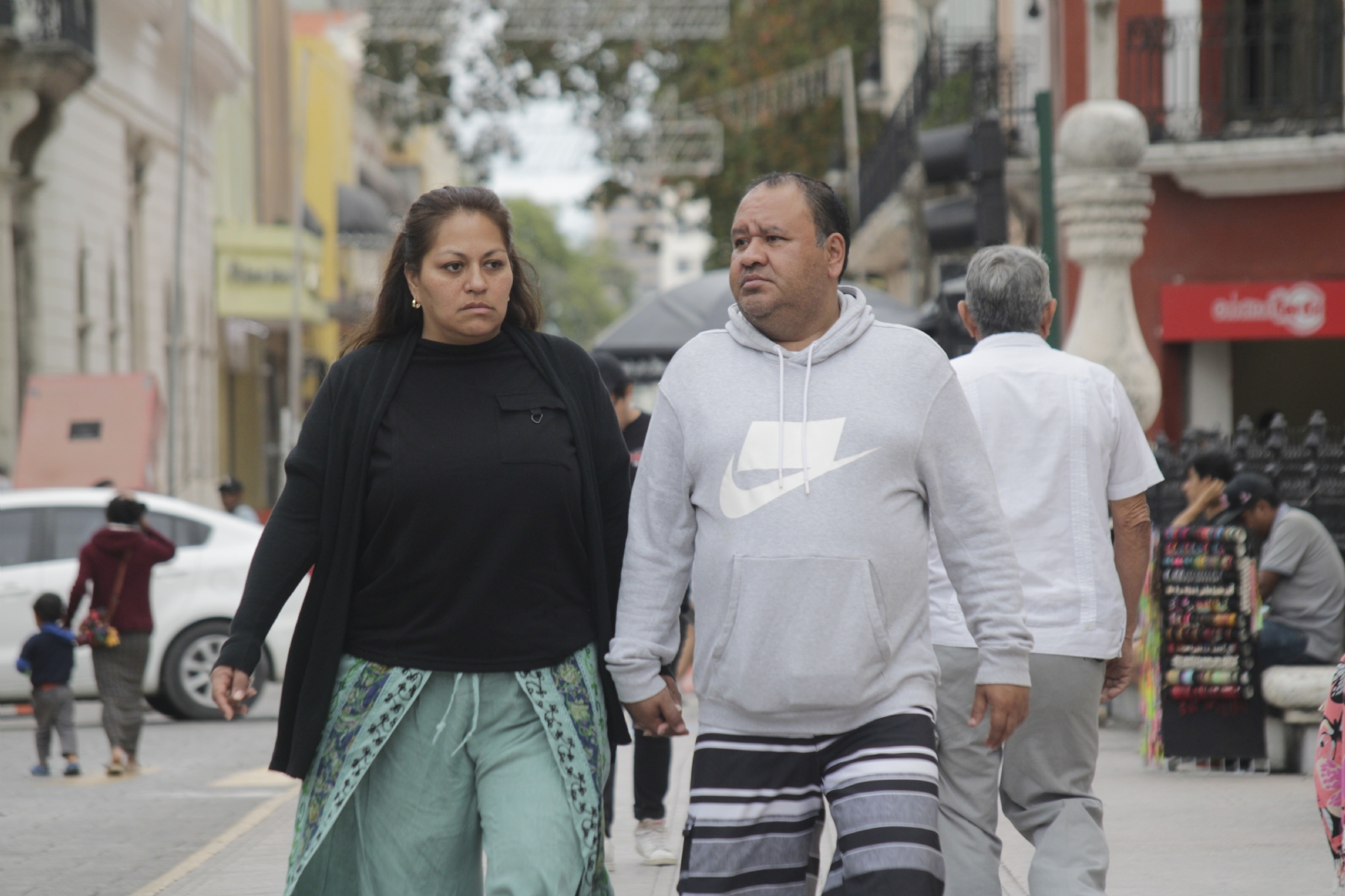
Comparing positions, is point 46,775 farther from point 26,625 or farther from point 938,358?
point 938,358

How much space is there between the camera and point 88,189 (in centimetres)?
2552

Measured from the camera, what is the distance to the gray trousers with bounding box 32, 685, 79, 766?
36.8 feet

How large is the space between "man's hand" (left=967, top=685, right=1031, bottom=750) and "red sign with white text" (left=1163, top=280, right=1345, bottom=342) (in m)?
16.0

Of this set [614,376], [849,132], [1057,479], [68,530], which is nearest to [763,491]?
[1057,479]

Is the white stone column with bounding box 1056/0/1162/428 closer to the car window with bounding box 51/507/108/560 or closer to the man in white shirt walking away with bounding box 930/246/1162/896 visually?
the man in white shirt walking away with bounding box 930/246/1162/896

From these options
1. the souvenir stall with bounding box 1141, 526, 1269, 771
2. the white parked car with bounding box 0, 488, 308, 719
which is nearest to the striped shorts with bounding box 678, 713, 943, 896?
the souvenir stall with bounding box 1141, 526, 1269, 771

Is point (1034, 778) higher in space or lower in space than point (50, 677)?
higher

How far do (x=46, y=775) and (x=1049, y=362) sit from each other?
7986mm

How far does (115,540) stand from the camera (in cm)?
1169

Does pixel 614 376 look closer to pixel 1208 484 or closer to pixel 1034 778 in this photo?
pixel 1034 778

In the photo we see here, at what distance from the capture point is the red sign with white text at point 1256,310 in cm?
1925

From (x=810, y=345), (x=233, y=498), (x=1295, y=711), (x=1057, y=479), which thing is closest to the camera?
(x=810, y=345)

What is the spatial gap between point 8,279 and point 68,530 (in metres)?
9.63

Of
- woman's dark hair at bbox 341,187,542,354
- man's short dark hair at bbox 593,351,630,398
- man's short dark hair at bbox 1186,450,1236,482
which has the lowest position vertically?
man's short dark hair at bbox 1186,450,1236,482
